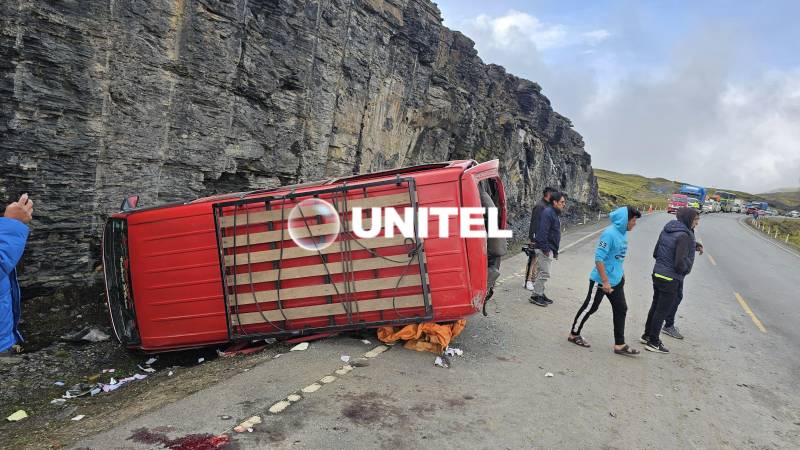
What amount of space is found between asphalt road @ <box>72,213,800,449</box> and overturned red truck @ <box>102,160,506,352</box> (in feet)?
1.99

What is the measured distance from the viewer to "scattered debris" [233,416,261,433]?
3.68m

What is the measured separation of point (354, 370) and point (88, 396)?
3130 millimetres

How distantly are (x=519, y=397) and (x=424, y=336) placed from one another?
55.8 inches

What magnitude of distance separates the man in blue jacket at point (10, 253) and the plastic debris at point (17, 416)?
128 cm

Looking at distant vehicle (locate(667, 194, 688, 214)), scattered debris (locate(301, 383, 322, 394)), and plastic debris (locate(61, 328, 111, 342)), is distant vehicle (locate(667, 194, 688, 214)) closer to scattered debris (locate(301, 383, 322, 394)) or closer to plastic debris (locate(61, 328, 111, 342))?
scattered debris (locate(301, 383, 322, 394))

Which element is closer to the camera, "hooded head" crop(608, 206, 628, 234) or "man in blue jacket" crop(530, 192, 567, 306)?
"hooded head" crop(608, 206, 628, 234)

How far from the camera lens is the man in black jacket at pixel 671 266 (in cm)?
619

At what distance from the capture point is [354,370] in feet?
16.3

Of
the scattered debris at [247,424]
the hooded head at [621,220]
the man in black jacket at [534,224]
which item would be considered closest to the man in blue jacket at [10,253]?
the scattered debris at [247,424]

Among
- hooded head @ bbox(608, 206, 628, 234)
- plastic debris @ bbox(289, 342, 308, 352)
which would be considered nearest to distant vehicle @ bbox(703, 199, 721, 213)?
hooded head @ bbox(608, 206, 628, 234)

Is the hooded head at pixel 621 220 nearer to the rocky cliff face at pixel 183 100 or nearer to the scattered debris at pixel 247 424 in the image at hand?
the scattered debris at pixel 247 424

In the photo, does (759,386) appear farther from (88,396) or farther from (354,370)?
(88,396)

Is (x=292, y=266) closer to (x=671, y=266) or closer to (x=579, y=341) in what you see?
(x=579, y=341)

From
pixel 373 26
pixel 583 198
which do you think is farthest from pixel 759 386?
pixel 583 198
